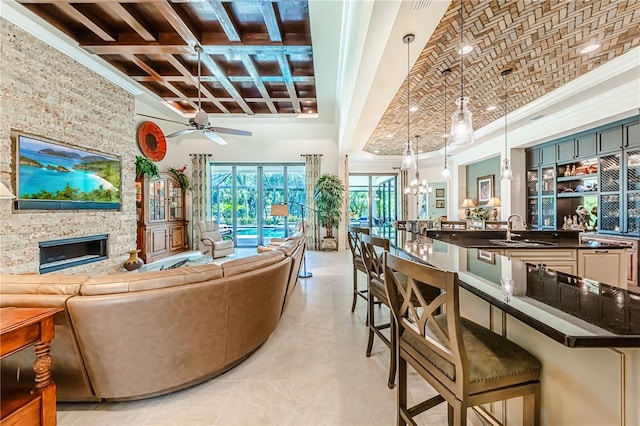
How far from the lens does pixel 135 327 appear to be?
5.29 ft

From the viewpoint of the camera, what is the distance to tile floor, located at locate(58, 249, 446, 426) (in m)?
1.65

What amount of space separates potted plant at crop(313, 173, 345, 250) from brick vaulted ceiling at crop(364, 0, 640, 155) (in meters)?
2.97

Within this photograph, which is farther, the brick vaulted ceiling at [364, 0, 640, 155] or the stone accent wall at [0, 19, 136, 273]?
the stone accent wall at [0, 19, 136, 273]

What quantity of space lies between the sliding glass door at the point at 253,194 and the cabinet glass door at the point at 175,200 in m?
0.98

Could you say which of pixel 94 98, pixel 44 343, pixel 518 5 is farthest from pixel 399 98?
pixel 94 98

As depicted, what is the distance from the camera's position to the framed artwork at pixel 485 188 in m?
7.66

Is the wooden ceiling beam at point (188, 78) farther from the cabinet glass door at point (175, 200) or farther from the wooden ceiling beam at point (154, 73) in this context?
the cabinet glass door at point (175, 200)

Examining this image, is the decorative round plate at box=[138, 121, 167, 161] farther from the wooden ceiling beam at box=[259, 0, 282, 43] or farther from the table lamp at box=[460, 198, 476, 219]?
the table lamp at box=[460, 198, 476, 219]

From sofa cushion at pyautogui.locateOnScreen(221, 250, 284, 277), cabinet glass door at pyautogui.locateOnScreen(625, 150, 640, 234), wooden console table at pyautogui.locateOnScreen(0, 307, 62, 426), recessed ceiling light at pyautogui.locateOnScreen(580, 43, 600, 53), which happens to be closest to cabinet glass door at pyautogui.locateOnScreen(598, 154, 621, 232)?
cabinet glass door at pyautogui.locateOnScreen(625, 150, 640, 234)

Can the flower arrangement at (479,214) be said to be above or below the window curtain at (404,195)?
below

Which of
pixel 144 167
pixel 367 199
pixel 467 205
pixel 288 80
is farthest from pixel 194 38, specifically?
pixel 467 205

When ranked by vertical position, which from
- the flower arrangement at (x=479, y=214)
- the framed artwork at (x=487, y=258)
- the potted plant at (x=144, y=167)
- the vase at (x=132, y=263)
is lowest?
the vase at (x=132, y=263)

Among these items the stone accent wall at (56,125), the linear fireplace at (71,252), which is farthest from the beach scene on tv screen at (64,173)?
the linear fireplace at (71,252)

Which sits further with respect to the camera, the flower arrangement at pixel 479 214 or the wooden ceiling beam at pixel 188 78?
the flower arrangement at pixel 479 214
